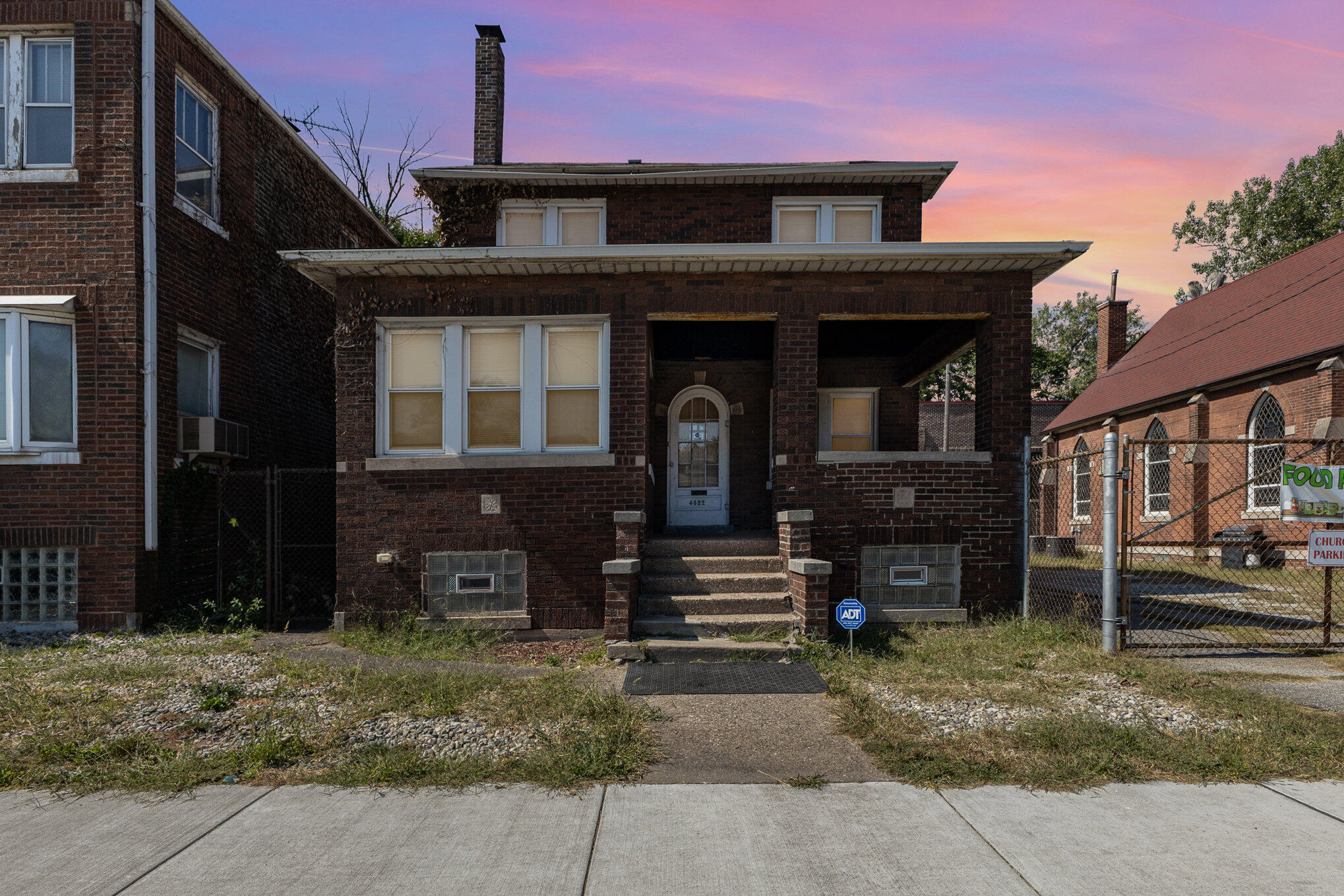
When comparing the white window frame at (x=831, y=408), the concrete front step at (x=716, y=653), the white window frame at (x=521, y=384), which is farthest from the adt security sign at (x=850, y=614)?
the white window frame at (x=831, y=408)

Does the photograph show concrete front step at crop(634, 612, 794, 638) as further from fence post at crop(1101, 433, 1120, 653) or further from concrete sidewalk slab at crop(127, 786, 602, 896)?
concrete sidewalk slab at crop(127, 786, 602, 896)

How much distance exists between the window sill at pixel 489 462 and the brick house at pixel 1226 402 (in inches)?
401

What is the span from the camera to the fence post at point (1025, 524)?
361 inches

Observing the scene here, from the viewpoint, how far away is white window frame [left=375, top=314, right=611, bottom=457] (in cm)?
952

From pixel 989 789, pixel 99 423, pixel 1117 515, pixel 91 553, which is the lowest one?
pixel 989 789

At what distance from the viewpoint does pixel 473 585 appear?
9398mm

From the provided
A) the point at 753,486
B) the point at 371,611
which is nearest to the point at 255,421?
the point at 371,611

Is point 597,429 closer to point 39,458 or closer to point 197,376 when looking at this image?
point 197,376

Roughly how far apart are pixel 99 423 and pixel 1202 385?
22.1m

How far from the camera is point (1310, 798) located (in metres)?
4.52

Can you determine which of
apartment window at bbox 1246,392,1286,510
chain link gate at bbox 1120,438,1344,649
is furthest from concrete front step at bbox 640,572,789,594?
apartment window at bbox 1246,392,1286,510

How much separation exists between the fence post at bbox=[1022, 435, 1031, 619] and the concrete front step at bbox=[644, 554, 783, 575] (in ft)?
9.60

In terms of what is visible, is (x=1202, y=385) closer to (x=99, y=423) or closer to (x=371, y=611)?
(x=371, y=611)

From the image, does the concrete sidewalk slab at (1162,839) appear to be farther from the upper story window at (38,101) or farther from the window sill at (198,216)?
the upper story window at (38,101)
